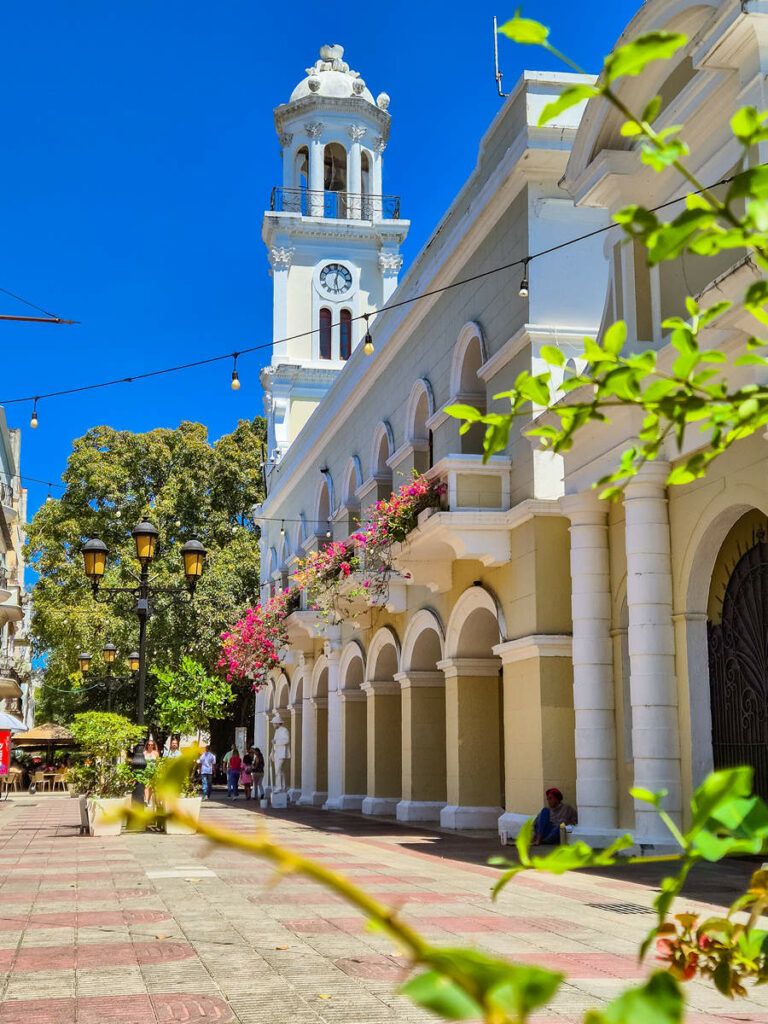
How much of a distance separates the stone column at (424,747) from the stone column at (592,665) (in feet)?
20.5

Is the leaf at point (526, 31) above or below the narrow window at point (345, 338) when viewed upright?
below

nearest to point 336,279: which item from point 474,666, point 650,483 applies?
point 474,666

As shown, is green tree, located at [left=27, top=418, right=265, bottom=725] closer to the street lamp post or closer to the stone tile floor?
the street lamp post

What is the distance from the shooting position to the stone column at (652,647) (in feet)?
38.9

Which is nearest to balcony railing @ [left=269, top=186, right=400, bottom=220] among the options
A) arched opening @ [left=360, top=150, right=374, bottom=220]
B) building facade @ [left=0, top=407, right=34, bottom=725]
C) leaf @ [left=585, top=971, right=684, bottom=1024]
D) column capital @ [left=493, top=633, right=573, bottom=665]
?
arched opening @ [left=360, top=150, right=374, bottom=220]

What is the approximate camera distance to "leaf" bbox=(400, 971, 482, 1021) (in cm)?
90

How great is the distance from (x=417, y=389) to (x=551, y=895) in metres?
11.4

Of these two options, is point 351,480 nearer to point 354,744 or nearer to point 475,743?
point 354,744

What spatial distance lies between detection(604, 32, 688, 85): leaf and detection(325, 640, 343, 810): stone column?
78.1 ft

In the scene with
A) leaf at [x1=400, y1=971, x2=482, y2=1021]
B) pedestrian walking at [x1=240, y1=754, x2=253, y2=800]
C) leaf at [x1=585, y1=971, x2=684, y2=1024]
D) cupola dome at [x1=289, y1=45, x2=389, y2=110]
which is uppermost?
cupola dome at [x1=289, y1=45, x2=389, y2=110]

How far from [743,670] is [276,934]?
5809 millimetres

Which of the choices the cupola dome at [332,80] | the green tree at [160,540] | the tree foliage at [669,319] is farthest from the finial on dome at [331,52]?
Answer: the tree foliage at [669,319]

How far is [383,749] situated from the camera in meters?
22.2

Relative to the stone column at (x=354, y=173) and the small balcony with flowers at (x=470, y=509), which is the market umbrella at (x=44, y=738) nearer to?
the stone column at (x=354, y=173)
